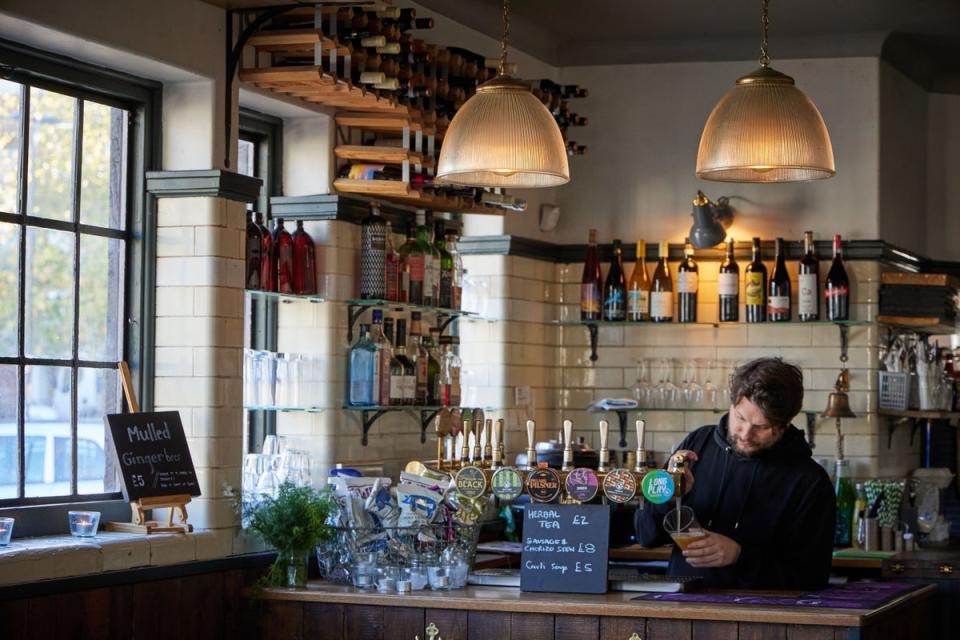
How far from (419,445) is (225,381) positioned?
1553 mm

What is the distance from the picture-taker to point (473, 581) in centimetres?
468

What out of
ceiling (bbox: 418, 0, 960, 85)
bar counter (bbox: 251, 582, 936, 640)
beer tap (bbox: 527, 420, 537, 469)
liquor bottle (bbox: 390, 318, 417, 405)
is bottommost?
bar counter (bbox: 251, 582, 936, 640)

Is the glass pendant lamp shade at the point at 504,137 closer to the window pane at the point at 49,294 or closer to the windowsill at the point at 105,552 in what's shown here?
the window pane at the point at 49,294

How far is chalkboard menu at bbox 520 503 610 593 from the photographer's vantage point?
14.4 ft

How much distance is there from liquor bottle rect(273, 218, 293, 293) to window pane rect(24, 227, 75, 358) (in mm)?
905

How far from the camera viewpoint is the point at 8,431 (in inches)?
169

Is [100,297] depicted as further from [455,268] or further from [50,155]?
[455,268]

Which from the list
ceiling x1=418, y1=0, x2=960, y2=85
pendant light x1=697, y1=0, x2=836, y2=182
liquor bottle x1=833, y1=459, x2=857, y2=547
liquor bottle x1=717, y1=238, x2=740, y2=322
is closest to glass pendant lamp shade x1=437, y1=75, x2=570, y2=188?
pendant light x1=697, y1=0, x2=836, y2=182

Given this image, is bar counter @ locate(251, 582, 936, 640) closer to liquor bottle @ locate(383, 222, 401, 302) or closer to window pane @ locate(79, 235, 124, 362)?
window pane @ locate(79, 235, 124, 362)

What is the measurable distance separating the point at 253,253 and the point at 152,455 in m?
0.91

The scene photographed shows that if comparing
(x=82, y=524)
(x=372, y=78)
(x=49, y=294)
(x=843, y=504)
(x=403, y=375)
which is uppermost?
(x=372, y=78)

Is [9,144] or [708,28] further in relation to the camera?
[708,28]

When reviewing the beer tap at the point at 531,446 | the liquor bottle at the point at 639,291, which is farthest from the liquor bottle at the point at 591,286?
the beer tap at the point at 531,446

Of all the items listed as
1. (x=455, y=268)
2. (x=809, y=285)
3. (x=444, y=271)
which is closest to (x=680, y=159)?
(x=809, y=285)
